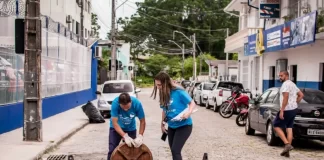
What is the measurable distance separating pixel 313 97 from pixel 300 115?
84 cm

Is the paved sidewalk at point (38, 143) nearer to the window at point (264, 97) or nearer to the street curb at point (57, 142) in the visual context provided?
the street curb at point (57, 142)

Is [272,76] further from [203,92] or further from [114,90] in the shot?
[114,90]

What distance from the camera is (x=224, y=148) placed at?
11.9 metres

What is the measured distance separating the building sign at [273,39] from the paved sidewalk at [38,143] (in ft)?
35.9

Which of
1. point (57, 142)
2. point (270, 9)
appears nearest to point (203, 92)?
point (270, 9)

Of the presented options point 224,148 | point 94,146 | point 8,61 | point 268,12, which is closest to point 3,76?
point 8,61

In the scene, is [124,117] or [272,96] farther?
[272,96]

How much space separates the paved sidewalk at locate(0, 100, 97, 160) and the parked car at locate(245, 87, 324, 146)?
525 cm

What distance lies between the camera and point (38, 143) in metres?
11.7

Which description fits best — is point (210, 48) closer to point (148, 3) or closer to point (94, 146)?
point (148, 3)

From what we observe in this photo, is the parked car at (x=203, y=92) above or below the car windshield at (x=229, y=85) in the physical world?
below

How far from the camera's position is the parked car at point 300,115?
1147 centimetres

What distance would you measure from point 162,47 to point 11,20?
68774 millimetres

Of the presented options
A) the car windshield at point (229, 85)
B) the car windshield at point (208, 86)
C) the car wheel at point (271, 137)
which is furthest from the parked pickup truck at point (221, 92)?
the car wheel at point (271, 137)
